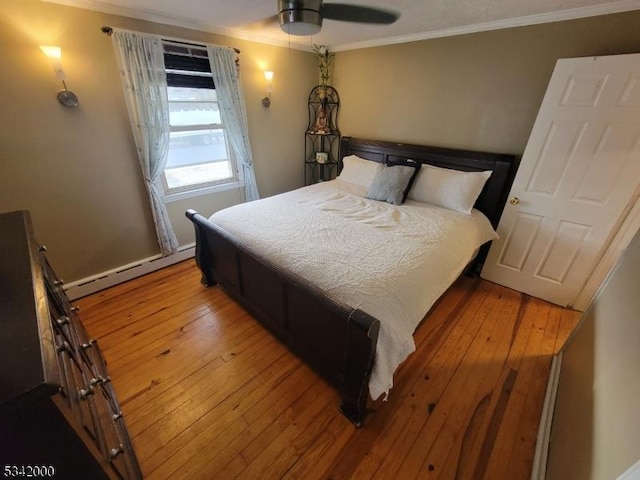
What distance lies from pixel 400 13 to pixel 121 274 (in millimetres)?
3246

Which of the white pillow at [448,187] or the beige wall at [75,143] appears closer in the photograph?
the beige wall at [75,143]

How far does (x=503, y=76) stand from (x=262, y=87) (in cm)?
236

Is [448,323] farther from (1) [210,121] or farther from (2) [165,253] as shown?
(1) [210,121]

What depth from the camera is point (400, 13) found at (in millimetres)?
2076

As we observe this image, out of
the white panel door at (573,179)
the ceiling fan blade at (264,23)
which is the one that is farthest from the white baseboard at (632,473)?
the ceiling fan blade at (264,23)

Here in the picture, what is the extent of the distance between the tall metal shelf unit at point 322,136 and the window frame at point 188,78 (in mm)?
1163

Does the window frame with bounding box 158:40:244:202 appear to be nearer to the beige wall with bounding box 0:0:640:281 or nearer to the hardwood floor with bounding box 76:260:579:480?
the beige wall with bounding box 0:0:640:281

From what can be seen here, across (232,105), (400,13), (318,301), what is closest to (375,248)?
(318,301)

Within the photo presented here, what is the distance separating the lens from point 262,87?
304cm

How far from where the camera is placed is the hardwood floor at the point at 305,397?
1.31m

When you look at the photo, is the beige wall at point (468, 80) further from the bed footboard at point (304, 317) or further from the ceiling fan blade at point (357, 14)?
the bed footboard at point (304, 317)

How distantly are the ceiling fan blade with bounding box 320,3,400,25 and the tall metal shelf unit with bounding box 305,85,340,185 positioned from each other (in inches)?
50.1

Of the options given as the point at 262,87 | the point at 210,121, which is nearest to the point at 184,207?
the point at 210,121

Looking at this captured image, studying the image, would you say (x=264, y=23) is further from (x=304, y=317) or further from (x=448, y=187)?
(x=304, y=317)
